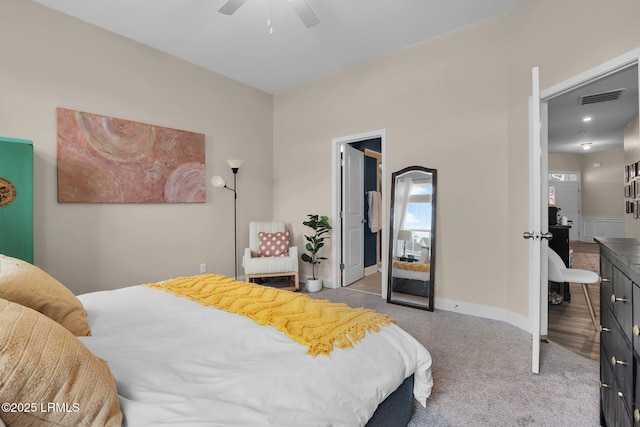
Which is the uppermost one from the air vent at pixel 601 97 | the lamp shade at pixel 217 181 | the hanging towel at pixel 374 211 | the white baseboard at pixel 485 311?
the air vent at pixel 601 97

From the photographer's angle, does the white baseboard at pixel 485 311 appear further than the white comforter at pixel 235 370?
Yes

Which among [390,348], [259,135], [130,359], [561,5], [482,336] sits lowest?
[482,336]

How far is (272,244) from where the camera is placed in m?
4.32

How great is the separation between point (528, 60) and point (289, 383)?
128 inches

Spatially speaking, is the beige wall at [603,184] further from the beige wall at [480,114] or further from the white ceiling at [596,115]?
the beige wall at [480,114]

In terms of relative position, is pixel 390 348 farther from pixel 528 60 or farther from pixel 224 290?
pixel 528 60

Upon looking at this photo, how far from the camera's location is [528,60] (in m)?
2.77

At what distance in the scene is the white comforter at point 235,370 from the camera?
88 cm

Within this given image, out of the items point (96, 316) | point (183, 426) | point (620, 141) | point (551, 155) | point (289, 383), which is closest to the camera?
point (183, 426)

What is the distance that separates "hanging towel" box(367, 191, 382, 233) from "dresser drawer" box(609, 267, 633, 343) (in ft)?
13.7

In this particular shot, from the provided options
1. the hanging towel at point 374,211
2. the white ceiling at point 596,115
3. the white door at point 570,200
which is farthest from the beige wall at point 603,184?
the hanging towel at point 374,211

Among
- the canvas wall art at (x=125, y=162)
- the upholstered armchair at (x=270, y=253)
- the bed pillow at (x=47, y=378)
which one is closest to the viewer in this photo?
the bed pillow at (x=47, y=378)

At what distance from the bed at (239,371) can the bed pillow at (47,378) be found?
0.06 feet

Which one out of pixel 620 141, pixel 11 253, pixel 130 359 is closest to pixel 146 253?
pixel 11 253
